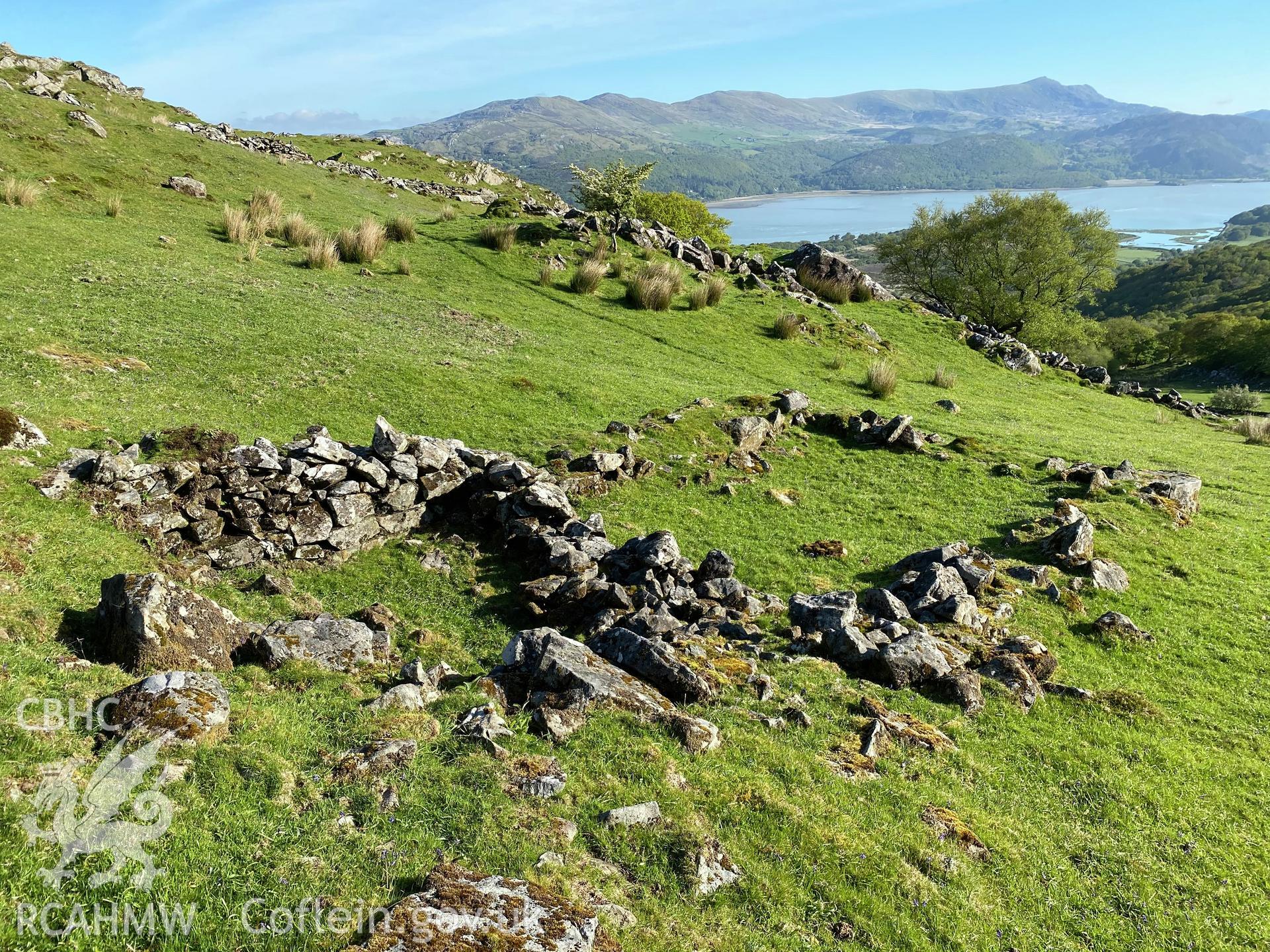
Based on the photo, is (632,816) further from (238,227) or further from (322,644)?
(238,227)

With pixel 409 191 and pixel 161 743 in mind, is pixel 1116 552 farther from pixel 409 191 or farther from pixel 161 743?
pixel 409 191

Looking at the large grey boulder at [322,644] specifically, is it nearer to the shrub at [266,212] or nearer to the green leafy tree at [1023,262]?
the shrub at [266,212]

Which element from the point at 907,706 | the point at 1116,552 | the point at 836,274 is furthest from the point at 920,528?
the point at 836,274

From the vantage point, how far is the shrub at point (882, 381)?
83.9ft

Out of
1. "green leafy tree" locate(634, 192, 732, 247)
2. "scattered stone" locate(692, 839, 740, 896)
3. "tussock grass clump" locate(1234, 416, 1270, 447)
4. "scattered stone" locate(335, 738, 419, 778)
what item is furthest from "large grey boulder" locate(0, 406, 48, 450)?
"green leafy tree" locate(634, 192, 732, 247)

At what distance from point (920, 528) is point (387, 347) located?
51.9ft

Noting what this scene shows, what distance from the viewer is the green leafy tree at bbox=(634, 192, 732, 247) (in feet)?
187

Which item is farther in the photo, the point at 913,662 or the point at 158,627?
the point at 913,662

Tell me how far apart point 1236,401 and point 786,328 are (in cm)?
3324

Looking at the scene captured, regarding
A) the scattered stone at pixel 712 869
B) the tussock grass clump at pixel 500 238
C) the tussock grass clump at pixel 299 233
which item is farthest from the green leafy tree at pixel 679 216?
the scattered stone at pixel 712 869

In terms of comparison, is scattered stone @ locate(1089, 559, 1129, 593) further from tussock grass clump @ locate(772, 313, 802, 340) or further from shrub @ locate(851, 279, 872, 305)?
shrub @ locate(851, 279, 872, 305)

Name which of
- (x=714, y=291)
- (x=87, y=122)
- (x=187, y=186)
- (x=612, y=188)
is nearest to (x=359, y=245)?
(x=187, y=186)

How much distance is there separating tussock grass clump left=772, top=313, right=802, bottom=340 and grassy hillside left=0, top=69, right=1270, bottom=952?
6688 mm

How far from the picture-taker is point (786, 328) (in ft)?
100
